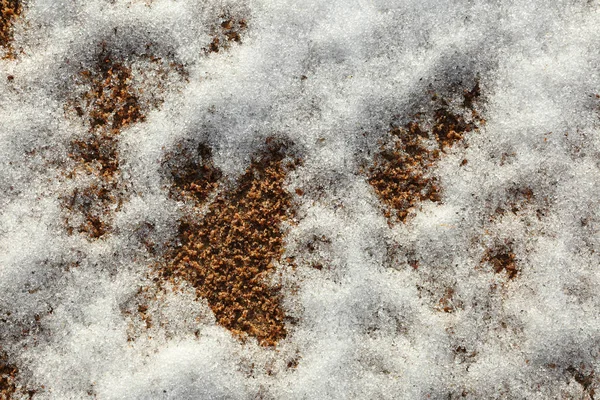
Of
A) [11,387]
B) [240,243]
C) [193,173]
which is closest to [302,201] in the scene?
[240,243]

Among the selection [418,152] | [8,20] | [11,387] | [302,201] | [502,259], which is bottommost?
[11,387]

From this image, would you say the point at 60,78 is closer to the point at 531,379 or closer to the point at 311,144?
the point at 311,144

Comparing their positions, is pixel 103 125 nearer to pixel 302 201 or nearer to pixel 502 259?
pixel 302 201

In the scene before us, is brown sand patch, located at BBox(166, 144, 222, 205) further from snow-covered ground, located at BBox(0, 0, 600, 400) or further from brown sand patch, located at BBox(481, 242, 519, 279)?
brown sand patch, located at BBox(481, 242, 519, 279)

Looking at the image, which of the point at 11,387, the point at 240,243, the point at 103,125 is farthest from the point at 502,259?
the point at 11,387

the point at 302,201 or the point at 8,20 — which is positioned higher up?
the point at 8,20

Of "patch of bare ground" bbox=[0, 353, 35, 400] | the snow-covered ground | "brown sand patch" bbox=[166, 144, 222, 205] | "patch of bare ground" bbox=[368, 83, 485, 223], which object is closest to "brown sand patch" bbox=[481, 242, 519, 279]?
the snow-covered ground

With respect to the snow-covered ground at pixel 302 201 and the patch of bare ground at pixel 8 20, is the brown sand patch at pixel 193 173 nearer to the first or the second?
the snow-covered ground at pixel 302 201
